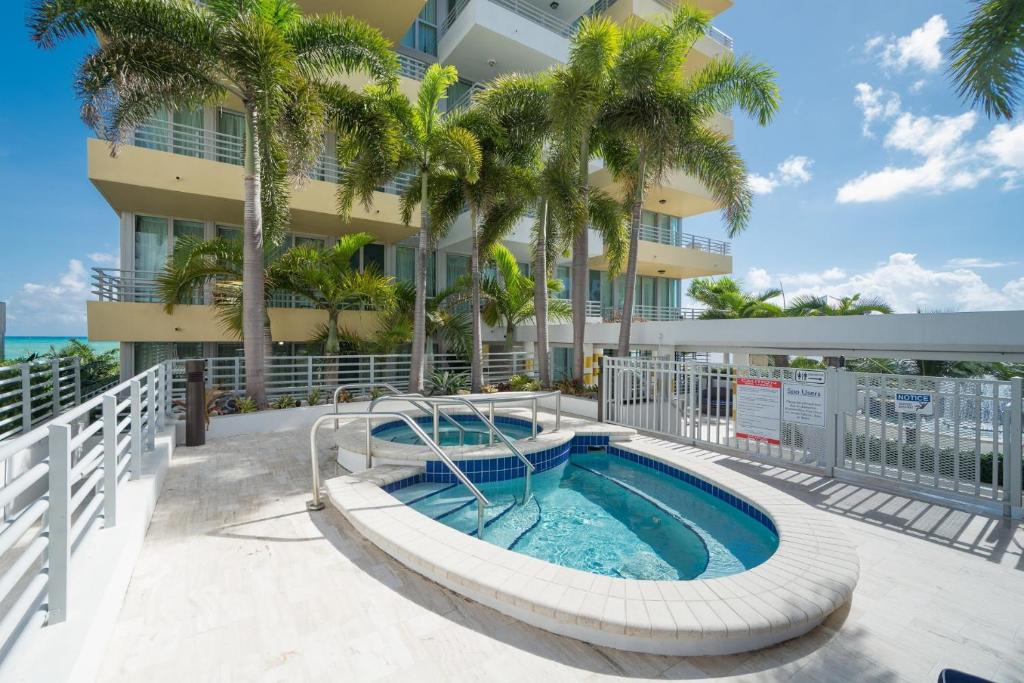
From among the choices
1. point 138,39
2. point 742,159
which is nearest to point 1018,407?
point 742,159

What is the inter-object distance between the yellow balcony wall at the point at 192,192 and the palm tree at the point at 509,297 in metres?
3.22

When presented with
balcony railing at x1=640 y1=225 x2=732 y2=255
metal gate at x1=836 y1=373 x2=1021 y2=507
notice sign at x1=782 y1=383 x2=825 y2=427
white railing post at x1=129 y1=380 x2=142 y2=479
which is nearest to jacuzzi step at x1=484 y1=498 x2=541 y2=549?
white railing post at x1=129 y1=380 x2=142 y2=479

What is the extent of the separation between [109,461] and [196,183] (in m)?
10.2

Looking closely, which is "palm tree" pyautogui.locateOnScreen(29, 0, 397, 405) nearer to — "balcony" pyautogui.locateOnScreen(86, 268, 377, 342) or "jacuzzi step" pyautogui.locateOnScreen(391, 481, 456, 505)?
"balcony" pyautogui.locateOnScreen(86, 268, 377, 342)

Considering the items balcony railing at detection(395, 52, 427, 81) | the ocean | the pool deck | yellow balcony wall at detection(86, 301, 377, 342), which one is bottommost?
the pool deck

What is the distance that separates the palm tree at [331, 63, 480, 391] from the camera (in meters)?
10.7

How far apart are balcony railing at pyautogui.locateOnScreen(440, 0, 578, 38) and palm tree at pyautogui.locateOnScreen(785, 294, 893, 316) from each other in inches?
543

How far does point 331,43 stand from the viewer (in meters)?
9.81

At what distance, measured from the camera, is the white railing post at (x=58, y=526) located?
2271 mm

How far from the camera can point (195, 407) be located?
8016 millimetres

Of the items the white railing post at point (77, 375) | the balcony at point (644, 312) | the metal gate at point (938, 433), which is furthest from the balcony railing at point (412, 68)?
the metal gate at point (938, 433)

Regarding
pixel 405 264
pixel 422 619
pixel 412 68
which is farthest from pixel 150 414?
pixel 412 68

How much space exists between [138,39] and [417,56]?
1120 centimetres

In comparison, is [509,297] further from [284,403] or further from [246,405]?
[246,405]
